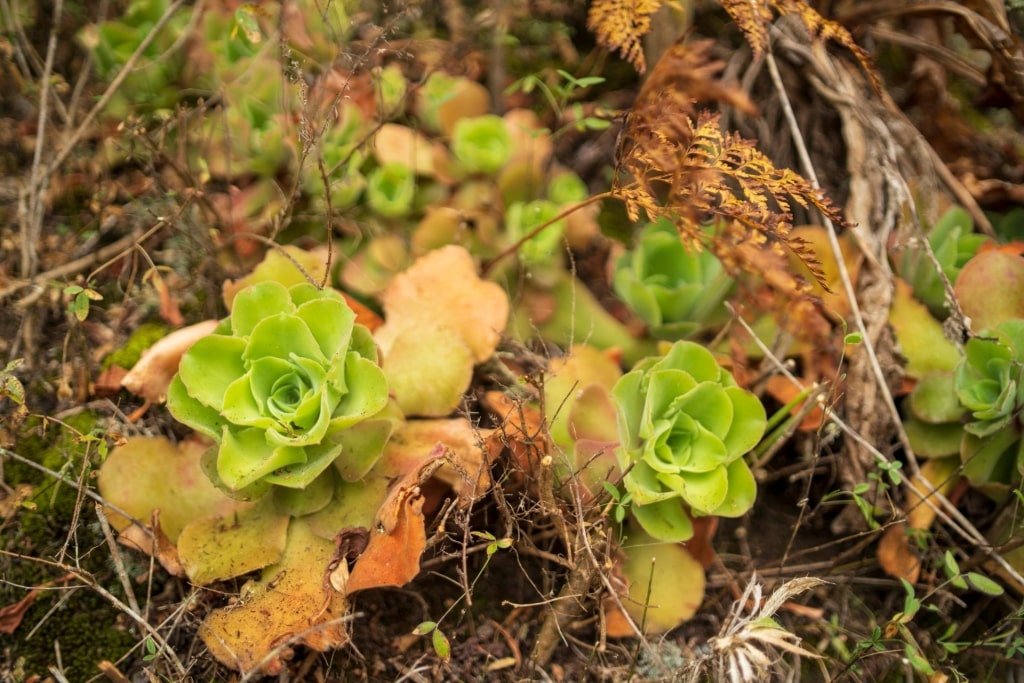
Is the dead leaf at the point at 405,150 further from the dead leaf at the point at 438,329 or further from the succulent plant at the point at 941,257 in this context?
the succulent plant at the point at 941,257

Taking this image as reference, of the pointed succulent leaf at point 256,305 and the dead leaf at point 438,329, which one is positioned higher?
the pointed succulent leaf at point 256,305

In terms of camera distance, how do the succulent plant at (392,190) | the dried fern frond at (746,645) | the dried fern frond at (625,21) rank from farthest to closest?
the succulent plant at (392,190), the dried fern frond at (625,21), the dried fern frond at (746,645)

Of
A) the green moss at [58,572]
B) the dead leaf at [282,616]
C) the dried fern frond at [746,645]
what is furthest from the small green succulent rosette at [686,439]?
the green moss at [58,572]

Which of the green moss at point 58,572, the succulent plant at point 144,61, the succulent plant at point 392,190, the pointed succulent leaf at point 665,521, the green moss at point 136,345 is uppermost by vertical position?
the succulent plant at point 144,61

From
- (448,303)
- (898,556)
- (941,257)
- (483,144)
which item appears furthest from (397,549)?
(941,257)

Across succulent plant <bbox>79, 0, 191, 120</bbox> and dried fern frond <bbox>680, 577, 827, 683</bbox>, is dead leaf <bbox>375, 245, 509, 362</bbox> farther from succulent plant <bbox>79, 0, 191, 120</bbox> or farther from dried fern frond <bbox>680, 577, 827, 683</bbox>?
succulent plant <bbox>79, 0, 191, 120</bbox>

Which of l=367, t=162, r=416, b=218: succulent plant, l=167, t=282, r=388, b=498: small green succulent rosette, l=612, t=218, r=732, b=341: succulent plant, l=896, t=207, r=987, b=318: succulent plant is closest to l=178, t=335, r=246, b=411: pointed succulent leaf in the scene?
l=167, t=282, r=388, b=498: small green succulent rosette

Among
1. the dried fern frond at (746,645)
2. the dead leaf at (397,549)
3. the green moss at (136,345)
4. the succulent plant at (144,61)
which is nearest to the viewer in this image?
the dried fern frond at (746,645)
